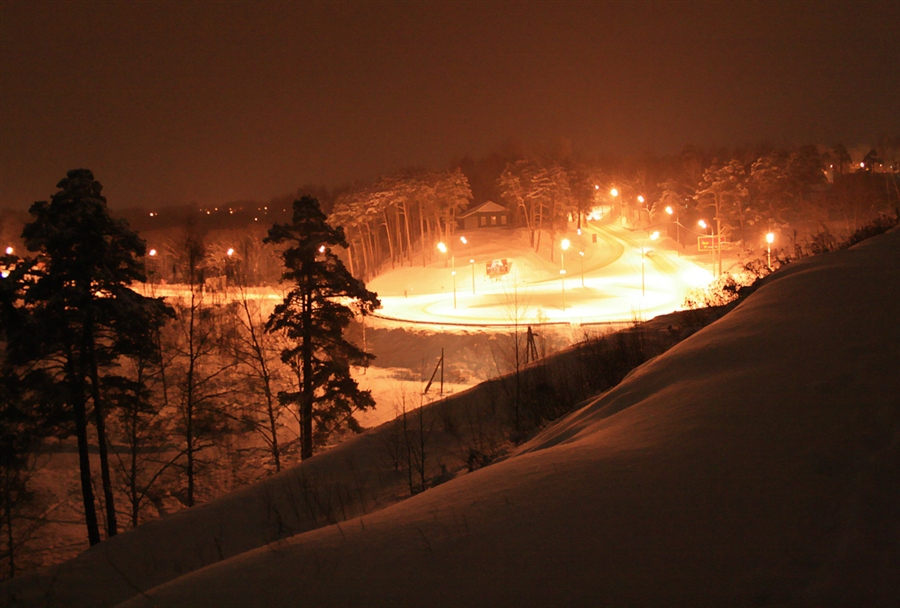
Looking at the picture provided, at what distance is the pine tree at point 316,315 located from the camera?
23.8m

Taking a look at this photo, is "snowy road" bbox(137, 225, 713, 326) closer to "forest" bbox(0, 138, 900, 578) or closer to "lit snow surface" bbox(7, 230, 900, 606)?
"forest" bbox(0, 138, 900, 578)

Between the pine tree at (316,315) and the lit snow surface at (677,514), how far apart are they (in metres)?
17.8

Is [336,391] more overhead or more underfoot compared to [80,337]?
more underfoot

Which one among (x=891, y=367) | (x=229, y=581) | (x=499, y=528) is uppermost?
(x=891, y=367)

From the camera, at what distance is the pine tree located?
23750mm

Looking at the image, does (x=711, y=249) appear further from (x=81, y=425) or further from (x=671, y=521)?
(x=671, y=521)

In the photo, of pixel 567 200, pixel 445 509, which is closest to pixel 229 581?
pixel 445 509

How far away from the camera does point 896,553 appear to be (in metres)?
3.39

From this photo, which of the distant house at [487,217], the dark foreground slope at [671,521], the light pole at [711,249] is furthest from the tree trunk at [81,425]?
the distant house at [487,217]

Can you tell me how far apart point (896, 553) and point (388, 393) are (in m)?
35.3

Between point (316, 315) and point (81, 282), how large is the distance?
8939mm

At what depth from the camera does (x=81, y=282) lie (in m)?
16.7

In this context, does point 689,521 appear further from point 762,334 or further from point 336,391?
point 336,391

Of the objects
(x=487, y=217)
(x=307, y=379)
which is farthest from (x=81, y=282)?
(x=487, y=217)
